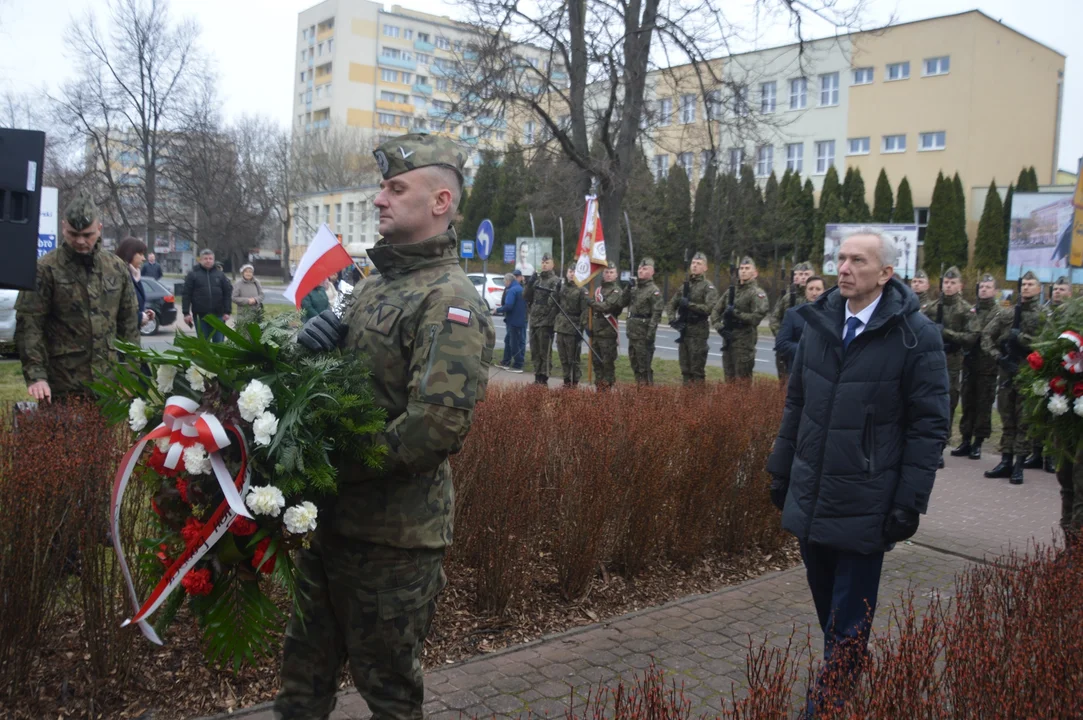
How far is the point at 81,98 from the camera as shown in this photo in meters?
28.5

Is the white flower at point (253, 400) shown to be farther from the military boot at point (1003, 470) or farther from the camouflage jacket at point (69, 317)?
the military boot at point (1003, 470)

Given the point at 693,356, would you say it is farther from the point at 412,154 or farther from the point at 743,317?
the point at 412,154

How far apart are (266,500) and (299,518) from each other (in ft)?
0.37

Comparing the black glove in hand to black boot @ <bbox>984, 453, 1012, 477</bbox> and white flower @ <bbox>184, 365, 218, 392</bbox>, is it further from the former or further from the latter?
black boot @ <bbox>984, 453, 1012, 477</bbox>

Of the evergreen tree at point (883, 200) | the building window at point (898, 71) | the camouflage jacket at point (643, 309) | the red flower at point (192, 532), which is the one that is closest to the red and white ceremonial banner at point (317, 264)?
the red flower at point (192, 532)

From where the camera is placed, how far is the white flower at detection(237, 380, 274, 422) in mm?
2496

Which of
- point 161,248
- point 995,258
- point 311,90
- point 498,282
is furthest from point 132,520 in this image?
point 311,90

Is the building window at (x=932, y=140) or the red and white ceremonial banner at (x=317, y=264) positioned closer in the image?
the red and white ceremonial banner at (x=317, y=264)

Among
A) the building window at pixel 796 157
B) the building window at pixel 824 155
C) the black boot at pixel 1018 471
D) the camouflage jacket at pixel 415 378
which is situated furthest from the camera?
the building window at pixel 796 157

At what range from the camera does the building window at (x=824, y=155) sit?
170 ft

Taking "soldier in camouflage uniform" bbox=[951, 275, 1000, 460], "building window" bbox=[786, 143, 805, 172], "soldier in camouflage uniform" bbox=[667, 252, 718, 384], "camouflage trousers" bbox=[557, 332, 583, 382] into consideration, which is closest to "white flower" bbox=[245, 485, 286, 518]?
"soldier in camouflage uniform" bbox=[951, 275, 1000, 460]

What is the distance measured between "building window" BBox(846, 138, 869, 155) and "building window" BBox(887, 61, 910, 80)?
141 inches

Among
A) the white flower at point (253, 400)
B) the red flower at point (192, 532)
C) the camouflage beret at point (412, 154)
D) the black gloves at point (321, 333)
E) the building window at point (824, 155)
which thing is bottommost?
the red flower at point (192, 532)

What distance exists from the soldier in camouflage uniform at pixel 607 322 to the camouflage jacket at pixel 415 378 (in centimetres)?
1226
